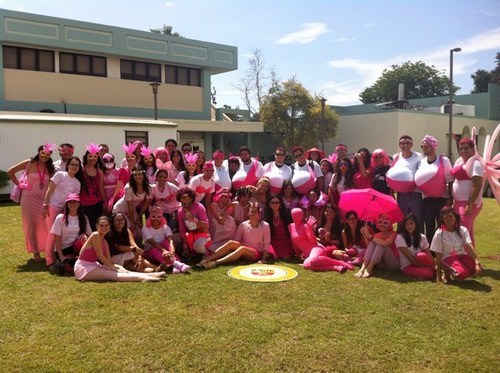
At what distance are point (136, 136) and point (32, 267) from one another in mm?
10243

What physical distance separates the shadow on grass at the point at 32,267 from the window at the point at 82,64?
61.5 ft

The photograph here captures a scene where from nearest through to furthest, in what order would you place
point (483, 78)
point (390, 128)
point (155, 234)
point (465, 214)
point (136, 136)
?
point (465, 214) < point (155, 234) < point (136, 136) < point (390, 128) < point (483, 78)

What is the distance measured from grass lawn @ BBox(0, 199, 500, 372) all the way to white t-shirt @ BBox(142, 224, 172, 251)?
31.9 inches

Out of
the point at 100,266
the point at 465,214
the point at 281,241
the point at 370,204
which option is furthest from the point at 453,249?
the point at 100,266

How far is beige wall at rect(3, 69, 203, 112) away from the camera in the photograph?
2175 centimetres

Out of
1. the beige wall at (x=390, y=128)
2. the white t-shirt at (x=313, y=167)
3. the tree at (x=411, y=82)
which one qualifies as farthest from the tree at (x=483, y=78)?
the white t-shirt at (x=313, y=167)

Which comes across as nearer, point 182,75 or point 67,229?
point 67,229

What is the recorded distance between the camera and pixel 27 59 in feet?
72.7

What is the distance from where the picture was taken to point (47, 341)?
3951mm

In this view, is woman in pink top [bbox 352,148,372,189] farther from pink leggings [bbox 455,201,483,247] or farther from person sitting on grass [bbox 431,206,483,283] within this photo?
person sitting on grass [bbox 431,206,483,283]

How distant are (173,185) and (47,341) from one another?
354 centimetres

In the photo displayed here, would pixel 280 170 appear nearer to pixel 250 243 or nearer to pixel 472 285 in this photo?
pixel 250 243

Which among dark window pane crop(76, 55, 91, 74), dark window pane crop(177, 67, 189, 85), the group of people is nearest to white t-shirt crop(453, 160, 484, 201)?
the group of people

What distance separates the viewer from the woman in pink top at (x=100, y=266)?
576cm
